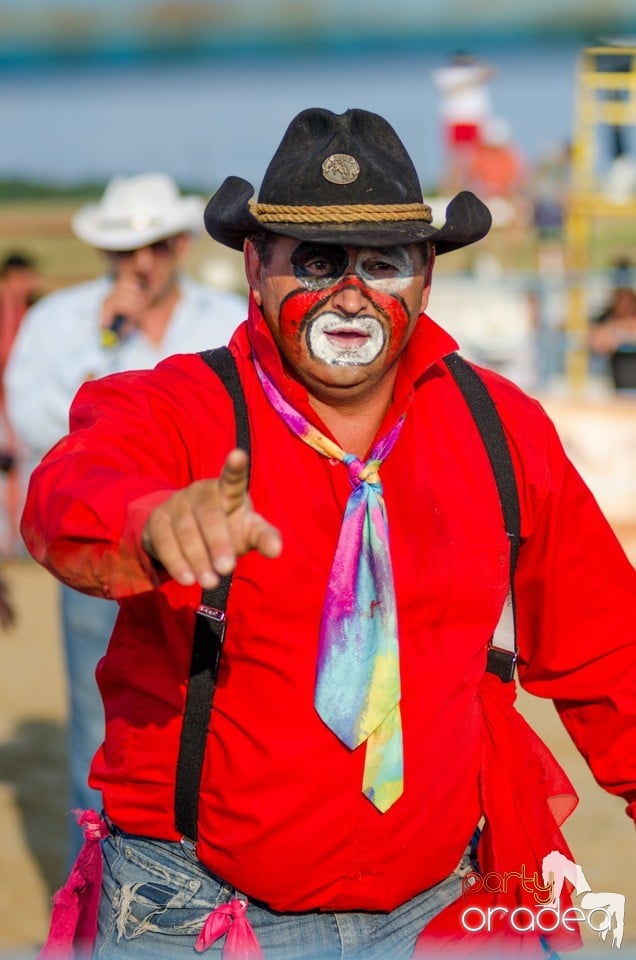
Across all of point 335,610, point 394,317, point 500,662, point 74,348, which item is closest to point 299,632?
point 335,610

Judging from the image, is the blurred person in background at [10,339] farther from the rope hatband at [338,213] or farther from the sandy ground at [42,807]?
the rope hatband at [338,213]

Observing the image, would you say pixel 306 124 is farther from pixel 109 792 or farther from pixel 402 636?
pixel 109 792

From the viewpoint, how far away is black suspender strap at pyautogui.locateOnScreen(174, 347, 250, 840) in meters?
2.35

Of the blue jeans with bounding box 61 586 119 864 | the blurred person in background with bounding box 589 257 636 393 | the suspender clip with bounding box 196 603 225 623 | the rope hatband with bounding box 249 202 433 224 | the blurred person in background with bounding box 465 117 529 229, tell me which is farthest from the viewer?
the blurred person in background with bounding box 465 117 529 229

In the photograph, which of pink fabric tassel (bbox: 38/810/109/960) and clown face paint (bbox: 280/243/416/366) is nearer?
clown face paint (bbox: 280/243/416/366)

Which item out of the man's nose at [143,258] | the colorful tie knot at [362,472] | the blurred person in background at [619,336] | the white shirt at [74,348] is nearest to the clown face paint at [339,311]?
the colorful tie knot at [362,472]

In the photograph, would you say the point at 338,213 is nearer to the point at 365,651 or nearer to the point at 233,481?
the point at 365,651

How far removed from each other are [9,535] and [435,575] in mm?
8687

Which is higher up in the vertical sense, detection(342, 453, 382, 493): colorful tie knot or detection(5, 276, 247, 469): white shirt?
detection(5, 276, 247, 469): white shirt

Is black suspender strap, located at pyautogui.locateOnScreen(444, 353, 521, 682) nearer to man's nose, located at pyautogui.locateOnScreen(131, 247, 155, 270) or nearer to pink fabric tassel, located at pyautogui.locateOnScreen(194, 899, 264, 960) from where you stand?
pink fabric tassel, located at pyautogui.locateOnScreen(194, 899, 264, 960)

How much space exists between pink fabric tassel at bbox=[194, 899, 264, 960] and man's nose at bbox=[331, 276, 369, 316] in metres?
0.95

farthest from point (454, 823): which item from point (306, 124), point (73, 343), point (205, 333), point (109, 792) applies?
point (73, 343)

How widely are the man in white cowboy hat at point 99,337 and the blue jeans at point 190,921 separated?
1.69 meters

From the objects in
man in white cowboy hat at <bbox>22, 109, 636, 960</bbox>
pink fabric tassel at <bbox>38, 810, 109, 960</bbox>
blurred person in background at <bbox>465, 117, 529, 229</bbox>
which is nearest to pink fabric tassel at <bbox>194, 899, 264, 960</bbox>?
man in white cowboy hat at <bbox>22, 109, 636, 960</bbox>
